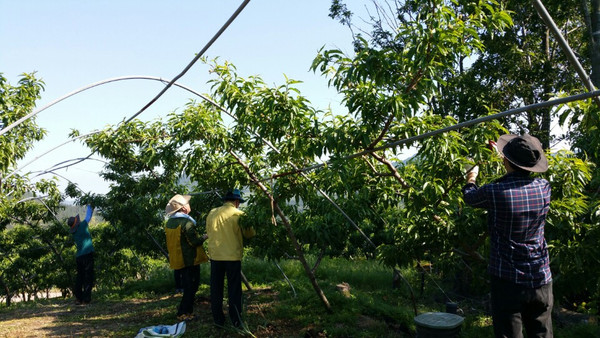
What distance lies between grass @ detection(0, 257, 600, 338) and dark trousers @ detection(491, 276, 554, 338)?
2120 millimetres

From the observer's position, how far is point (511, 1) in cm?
888

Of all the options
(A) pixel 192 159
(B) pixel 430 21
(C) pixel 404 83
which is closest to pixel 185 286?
(A) pixel 192 159

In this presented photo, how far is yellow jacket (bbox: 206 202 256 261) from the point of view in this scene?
5.45m

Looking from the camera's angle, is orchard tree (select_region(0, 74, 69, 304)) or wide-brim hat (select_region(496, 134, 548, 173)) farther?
orchard tree (select_region(0, 74, 69, 304))

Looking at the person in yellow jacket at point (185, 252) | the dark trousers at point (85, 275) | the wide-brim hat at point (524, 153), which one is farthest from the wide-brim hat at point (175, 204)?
the wide-brim hat at point (524, 153)

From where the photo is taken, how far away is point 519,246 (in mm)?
3002

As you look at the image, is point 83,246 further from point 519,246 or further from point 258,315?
point 519,246

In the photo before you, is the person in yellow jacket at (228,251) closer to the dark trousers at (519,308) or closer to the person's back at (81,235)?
the dark trousers at (519,308)

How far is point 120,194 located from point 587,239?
8.52 metres

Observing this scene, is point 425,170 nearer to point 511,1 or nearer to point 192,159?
point 192,159

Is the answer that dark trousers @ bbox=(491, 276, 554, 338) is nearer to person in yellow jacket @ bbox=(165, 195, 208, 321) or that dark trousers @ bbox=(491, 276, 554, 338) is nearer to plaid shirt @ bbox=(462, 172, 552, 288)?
plaid shirt @ bbox=(462, 172, 552, 288)

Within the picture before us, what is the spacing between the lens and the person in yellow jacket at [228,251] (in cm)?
545

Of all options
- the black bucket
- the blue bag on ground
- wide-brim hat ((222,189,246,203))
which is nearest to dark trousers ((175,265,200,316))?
the blue bag on ground

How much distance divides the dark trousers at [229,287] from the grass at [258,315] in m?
0.16
